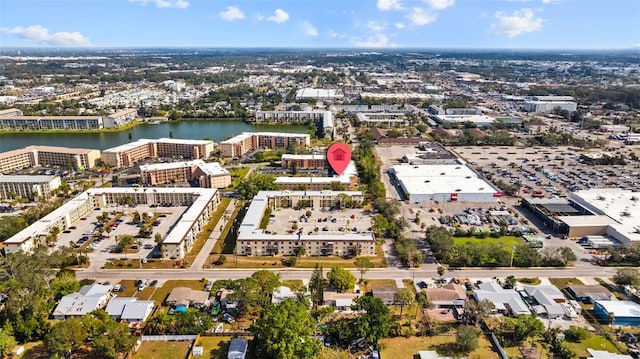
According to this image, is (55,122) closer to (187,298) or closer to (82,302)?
(82,302)

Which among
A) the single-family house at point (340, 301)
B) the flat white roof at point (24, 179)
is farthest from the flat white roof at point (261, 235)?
the flat white roof at point (24, 179)

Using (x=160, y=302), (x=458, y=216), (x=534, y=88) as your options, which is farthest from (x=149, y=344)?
(x=534, y=88)

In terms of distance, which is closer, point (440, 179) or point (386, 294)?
point (386, 294)

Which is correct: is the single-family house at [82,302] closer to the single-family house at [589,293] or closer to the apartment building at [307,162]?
the single-family house at [589,293]

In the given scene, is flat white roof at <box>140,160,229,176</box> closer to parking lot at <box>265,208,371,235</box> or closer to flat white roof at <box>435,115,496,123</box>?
parking lot at <box>265,208,371,235</box>

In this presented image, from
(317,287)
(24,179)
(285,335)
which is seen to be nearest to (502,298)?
(317,287)

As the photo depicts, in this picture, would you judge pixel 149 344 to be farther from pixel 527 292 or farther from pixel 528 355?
pixel 527 292

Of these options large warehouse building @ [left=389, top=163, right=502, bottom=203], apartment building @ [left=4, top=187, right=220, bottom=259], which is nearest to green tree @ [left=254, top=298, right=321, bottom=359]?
apartment building @ [left=4, top=187, right=220, bottom=259]
